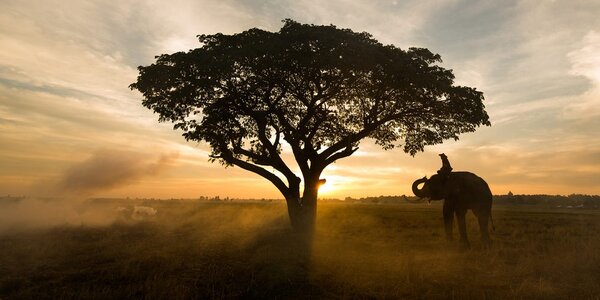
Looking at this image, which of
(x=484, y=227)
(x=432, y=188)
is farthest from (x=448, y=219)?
(x=432, y=188)

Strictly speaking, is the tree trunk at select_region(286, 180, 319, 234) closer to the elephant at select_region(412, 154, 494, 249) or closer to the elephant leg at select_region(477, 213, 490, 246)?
the elephant at select_region(412, 154, 494, 249)

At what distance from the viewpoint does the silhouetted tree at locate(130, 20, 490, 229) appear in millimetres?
21328

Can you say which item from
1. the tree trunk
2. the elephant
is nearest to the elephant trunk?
the elephant

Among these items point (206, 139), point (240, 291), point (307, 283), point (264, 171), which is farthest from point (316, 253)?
point (206, 139)

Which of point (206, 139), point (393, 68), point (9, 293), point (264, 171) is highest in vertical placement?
point (393, 68)

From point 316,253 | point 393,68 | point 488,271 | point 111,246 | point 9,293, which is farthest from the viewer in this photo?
point 393,68

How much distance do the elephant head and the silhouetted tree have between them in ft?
17.1

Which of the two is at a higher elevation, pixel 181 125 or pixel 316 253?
pixel 181 125

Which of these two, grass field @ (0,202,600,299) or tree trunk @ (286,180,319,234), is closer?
grass field @ (0,202,600,299)

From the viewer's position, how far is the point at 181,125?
22.8 meters

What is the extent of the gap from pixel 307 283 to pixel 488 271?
18.9 ft

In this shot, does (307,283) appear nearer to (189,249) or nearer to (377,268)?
(377,268)

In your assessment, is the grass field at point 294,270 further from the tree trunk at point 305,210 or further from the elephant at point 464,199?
the tree trunk at point 305,210

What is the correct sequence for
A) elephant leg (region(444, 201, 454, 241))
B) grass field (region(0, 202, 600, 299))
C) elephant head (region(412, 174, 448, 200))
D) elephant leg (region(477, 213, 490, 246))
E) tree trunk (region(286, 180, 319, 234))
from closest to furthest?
grass field (region(0, 202, 600, 299))
elephant leg (region(477, 213, 490, 246))
elephant leg (region(444, 201, 454, 241))
elephant head (region(412, 174, 448, 200))
tree trunk (region(286, 180, 319, 234))
